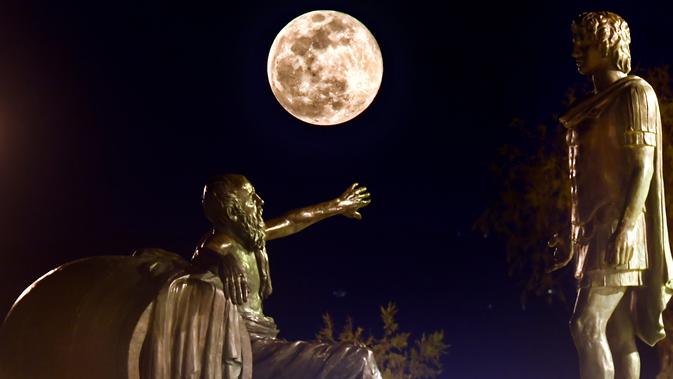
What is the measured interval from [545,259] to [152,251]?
10075 millimetres

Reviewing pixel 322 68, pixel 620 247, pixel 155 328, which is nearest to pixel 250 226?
pixel 155 328

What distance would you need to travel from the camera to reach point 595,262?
8023 millimetres

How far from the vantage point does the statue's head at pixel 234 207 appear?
8.67 m

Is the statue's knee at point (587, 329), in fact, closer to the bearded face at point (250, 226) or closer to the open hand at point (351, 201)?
the bearded face at point (250, 226)

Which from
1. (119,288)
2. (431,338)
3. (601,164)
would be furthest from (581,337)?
(431,338)

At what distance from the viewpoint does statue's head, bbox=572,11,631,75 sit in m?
8.22

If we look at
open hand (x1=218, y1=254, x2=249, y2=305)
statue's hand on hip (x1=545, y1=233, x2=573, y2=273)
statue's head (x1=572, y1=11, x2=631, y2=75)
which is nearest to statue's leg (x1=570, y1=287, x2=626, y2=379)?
statue's hand on hip (x1=545, y1=233, x2=573, y2=273)

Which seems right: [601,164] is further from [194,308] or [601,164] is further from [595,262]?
[194,308]

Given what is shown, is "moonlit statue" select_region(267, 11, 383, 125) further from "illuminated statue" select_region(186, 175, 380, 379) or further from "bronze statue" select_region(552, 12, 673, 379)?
"bronze statue" select_region(552, 12, 673, 379)

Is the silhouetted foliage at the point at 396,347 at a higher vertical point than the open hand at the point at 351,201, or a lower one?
lower

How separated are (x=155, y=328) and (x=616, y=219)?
2700 mm

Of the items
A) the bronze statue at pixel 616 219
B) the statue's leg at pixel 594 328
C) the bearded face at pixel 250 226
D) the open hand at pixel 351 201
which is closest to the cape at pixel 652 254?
the bronze statue at pixel 616 219

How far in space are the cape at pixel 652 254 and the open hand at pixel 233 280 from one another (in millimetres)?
2222

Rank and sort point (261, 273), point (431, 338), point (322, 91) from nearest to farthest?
point (261, 273) < point (322, 91) < point (431, 338)
